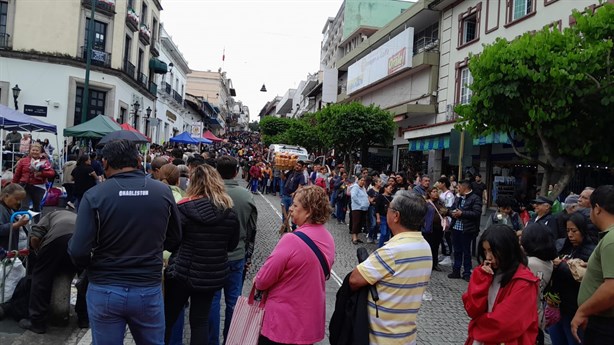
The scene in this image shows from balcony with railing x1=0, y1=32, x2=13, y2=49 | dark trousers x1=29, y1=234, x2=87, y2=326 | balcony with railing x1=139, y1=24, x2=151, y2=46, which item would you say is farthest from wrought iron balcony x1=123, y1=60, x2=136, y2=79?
dark trousers x1=29, y1=234, x2=87, y2=326

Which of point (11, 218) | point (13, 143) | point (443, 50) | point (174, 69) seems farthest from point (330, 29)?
point (11, 218)

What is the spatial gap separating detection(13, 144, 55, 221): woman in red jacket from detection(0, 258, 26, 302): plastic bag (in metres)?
5.73

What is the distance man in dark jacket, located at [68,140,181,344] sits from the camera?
312 centimetres

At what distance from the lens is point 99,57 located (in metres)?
28.0

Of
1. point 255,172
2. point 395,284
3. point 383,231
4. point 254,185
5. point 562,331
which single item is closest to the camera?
point 395,284

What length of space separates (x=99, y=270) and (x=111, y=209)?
41cm

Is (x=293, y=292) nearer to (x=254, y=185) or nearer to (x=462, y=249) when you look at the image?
(x=462, y=249)

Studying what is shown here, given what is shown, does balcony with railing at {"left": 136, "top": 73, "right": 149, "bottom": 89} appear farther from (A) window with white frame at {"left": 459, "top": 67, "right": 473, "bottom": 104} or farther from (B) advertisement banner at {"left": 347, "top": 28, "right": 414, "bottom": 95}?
(A) window with white frame at {"left": 459, "top": 67, "right": 473, "bottom": 104}

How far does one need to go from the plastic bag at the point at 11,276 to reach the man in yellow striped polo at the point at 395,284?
4.35 metres

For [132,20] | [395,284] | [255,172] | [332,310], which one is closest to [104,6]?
[132,20]

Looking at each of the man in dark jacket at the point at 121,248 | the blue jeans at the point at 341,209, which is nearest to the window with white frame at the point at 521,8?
the blue jeans at the point at 341,209

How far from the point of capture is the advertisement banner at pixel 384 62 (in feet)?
84.1

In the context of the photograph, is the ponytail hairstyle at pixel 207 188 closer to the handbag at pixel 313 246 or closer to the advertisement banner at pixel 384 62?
the handbag at pixel 313 246

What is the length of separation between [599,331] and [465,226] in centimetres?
578
